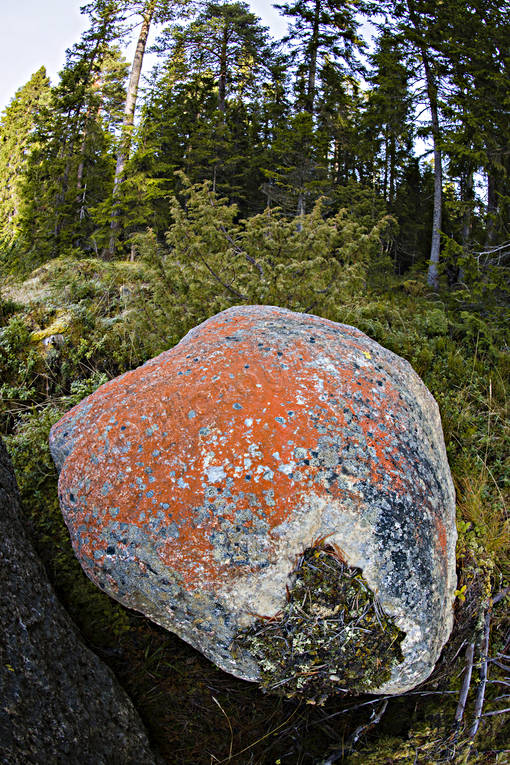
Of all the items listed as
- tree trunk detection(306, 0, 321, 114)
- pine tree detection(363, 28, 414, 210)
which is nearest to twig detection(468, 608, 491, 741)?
pine tree detection(363, 28, 414, 210)

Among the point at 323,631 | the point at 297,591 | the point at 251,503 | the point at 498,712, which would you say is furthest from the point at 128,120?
the point at 498,712

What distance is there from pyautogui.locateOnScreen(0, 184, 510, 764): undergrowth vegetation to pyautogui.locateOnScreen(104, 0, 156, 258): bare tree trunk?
5716 millimetres

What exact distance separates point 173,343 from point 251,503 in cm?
270

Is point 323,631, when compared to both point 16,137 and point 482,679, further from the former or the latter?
point 16,137

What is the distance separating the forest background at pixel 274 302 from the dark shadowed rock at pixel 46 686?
1.03 ft

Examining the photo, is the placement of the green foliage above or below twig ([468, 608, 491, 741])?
above

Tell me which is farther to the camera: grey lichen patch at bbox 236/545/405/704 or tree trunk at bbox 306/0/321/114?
tree trunk at bbox 306/0/321/114

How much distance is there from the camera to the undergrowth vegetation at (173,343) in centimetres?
197

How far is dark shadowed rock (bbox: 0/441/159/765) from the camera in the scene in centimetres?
130

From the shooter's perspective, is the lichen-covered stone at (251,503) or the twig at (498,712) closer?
the lichen-covered stone at (251,503)

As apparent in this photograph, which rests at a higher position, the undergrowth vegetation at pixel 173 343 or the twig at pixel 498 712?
the undergrowth vegetation at pixel 173 343

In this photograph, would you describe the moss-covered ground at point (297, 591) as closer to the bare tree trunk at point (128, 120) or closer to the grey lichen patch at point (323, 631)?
the grey lichen patch at point (323, 631)

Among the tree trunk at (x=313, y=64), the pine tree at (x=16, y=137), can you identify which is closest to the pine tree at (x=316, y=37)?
the tree trunk at (x=313, y=64)

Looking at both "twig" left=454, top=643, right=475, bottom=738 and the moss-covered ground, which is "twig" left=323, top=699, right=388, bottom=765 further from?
"twig" left=454, top=643, right=475, bottom=738
